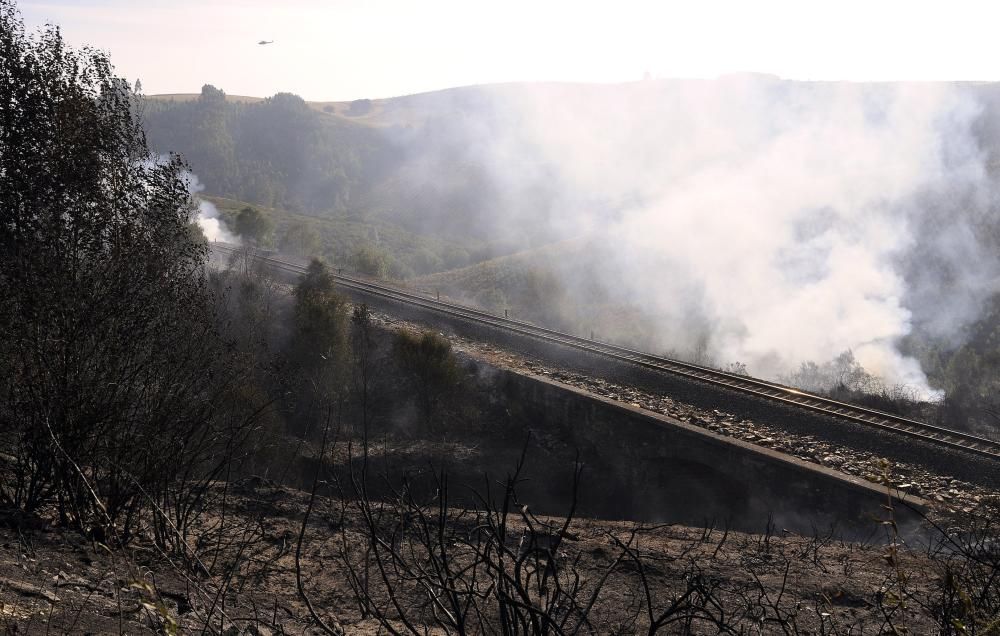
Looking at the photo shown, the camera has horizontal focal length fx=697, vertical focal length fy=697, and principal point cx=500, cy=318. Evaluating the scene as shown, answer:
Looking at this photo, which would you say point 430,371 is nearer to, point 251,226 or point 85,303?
point 85,303

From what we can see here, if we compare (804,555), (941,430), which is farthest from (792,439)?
(804,555)

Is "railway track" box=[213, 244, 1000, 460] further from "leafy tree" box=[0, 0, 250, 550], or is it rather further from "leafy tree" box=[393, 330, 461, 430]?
"leafy tree" box=[0, 0, 250, 550]

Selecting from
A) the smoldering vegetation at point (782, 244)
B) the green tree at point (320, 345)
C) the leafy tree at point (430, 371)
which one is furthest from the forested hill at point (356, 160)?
the leafy tree at point (430, 371)

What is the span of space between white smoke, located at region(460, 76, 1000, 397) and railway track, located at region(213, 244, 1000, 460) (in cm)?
647

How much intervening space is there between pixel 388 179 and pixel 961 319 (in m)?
88.3

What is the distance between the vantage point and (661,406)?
15.9 m

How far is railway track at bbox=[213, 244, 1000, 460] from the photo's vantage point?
12978mm

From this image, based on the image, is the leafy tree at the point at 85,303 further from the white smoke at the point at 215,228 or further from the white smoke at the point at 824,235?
the white smoke at the point at 215,228

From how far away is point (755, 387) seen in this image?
16.8m

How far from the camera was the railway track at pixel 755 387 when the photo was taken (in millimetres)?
12978

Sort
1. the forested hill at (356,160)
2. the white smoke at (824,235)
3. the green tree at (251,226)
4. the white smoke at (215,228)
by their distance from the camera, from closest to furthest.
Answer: the white smoke at (824,235), the green tree at (251,226), the white smoke at (215,228), the forested hill at (356,160)

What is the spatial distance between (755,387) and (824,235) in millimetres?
16458

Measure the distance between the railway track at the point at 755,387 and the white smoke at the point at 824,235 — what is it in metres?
6.47

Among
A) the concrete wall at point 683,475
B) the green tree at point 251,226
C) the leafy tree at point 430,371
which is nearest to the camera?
the concrete wall at point 683,475
